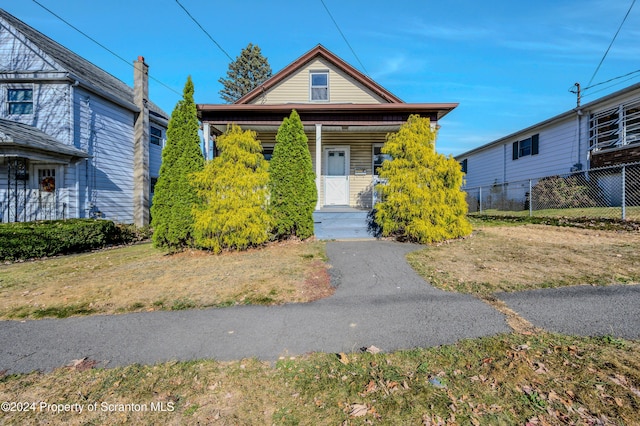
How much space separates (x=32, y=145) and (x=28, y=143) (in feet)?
0.40

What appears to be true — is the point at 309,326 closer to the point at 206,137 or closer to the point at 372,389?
the point at 372,389

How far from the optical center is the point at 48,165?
1183 centimetres

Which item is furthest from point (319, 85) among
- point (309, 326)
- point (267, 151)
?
point (309, 326)

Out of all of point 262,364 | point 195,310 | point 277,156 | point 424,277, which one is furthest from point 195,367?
point 277,156

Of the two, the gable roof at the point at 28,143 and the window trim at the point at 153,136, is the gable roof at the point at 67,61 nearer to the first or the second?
the window trim at the point at 153,136

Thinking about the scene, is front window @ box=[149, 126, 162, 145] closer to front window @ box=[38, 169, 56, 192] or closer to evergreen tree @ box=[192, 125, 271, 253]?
front window @ box=[38, 169, 56, 192]

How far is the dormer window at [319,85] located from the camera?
13.1 metres

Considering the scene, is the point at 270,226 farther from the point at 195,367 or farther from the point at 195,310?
the point at 195,367

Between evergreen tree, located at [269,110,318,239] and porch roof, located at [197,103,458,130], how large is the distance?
6.74 ft

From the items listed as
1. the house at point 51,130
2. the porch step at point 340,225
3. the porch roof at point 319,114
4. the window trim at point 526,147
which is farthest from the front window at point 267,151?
the window trim at point 526,147

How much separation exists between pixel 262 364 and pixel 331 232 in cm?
632

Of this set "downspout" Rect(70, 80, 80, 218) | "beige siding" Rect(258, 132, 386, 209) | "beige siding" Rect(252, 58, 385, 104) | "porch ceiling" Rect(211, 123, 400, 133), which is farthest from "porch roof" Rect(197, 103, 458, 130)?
"downspout" Rect(70, 80, 80, 218)

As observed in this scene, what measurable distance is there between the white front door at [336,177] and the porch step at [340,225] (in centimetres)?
308

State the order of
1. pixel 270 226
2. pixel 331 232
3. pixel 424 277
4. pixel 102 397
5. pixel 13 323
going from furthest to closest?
1. pixel 331 232
2. pixel 270 226
3. pixel 424 277
4. pixel 13 323
5. pixel 102 397
